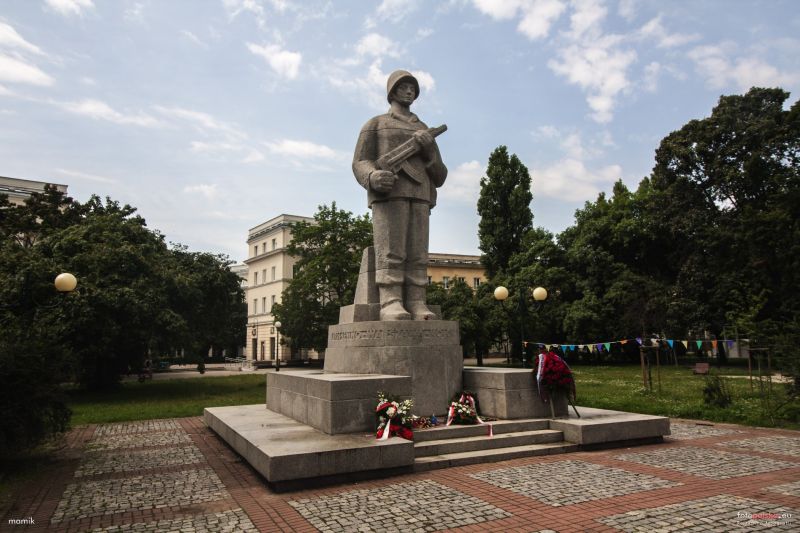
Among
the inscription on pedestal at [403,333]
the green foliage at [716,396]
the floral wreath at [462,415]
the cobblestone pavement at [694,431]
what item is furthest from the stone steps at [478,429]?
the green foliage at [716,396]

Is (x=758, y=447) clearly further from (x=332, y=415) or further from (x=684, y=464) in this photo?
(x=332, y=415)

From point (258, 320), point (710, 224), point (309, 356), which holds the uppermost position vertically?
point (710, 224)

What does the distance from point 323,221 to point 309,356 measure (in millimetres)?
26235

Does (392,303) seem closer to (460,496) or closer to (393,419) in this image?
(393,419)

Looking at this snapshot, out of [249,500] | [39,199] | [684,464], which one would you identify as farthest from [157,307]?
[684,464]

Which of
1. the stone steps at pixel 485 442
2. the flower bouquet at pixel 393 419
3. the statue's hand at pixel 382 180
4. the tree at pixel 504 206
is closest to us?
the flower bouquet at pixel 393 419

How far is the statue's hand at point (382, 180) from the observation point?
33.3 ft

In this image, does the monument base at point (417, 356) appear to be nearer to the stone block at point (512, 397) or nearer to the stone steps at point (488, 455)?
the stone block at point (512, 397)

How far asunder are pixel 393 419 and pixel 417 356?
1.84 meters

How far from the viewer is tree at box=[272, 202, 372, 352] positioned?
109 feet

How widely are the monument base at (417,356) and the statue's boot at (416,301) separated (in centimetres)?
69

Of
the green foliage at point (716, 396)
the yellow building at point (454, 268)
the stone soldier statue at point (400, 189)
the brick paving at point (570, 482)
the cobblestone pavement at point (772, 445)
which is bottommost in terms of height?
the cobblestone pavement at point (772, 445)

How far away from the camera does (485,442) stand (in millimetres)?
8195

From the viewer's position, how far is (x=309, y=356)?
56.5 metres
